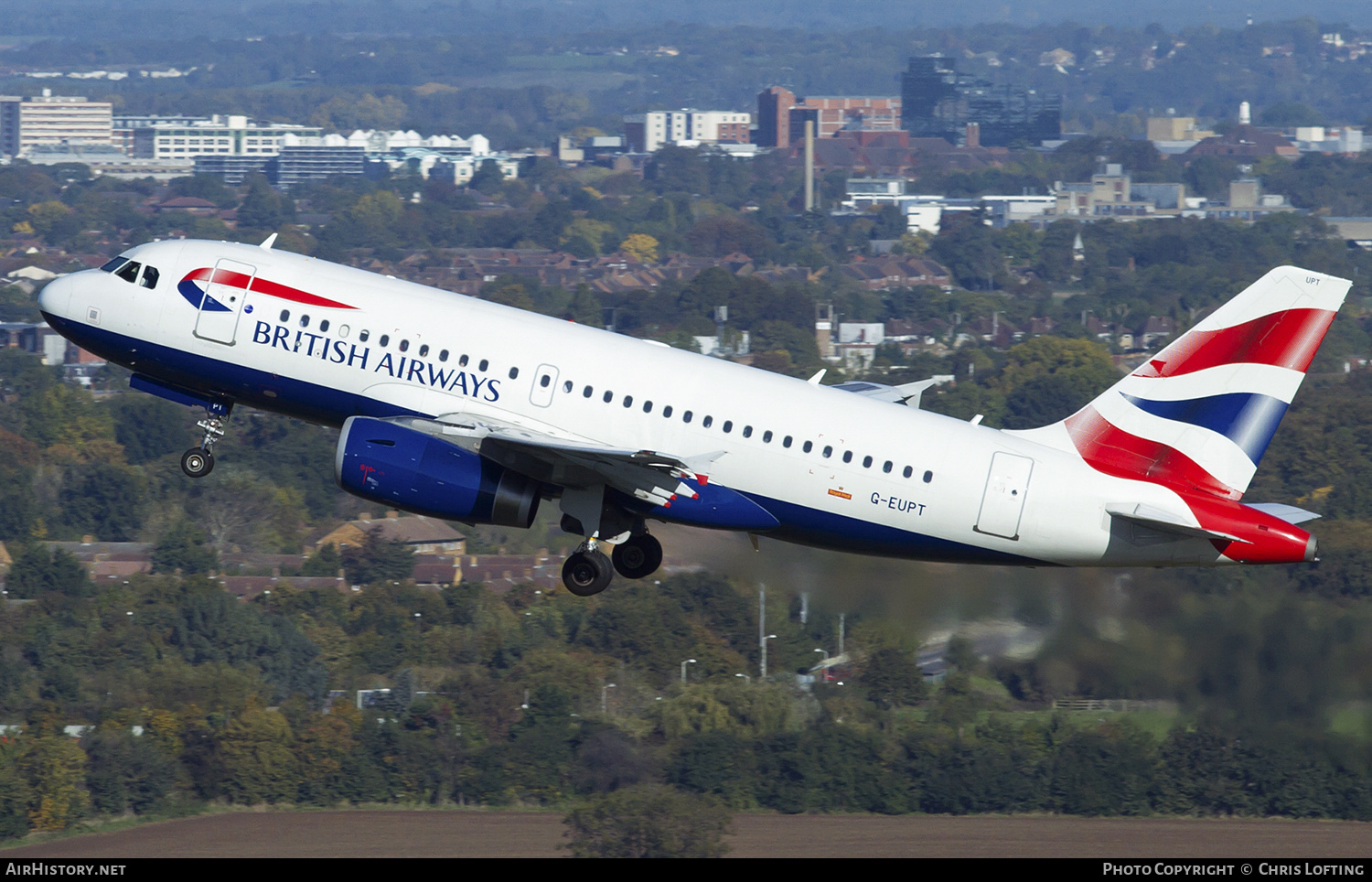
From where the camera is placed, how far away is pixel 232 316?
4400cm

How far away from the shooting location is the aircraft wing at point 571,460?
40500 mm

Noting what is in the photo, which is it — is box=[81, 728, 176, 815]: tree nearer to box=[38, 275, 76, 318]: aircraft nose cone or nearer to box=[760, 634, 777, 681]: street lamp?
box=[760, 634, 777, 681]: street lamp

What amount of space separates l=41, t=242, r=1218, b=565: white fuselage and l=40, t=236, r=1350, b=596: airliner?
5cm

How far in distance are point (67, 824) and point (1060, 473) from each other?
6067cm

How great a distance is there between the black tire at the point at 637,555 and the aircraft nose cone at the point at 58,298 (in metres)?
14.6

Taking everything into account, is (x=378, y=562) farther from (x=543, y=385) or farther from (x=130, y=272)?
(x=543, y=385)

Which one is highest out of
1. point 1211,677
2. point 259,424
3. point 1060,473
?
point 1060,473

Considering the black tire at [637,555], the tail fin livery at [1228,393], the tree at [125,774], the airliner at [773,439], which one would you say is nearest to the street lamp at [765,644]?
the tree at [125,774]

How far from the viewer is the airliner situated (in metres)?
41.8

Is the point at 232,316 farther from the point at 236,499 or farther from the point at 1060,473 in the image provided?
the point at 236,499

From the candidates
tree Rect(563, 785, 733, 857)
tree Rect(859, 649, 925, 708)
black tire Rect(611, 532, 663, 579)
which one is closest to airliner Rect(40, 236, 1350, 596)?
black tire Rect(611, 532, 663, 579)

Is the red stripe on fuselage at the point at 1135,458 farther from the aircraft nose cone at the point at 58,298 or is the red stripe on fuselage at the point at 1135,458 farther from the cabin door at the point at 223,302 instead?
the aircraft nose cone at the point at 58,298

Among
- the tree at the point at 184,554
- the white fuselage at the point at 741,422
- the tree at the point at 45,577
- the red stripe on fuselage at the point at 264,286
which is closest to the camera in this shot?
the white fuselage at the point at 741,422
